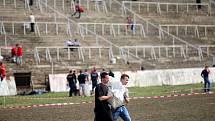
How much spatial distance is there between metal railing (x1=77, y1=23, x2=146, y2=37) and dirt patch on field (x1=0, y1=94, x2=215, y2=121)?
19959 mm

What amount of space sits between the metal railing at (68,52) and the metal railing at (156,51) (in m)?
2.17

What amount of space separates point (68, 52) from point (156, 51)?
29.4 ft

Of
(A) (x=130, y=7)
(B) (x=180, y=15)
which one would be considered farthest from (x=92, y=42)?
(B) (x=180, y=15)

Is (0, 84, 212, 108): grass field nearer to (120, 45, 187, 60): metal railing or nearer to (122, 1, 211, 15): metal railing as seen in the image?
(120, 45, 187, 60): metal railing

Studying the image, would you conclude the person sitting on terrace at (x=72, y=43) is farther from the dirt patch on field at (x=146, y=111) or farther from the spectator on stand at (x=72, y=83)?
the dirt patch on field at (x=146, y=111)

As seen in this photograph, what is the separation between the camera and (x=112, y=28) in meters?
53.5

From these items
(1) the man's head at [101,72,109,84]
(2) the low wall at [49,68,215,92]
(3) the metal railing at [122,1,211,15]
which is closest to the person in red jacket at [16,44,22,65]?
(2) the low wall at [49,68,215,92]

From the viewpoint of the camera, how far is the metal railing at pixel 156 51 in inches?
2028

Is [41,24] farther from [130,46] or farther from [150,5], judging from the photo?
[150,5]

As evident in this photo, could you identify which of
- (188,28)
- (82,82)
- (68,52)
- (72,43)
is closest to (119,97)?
(82,82)

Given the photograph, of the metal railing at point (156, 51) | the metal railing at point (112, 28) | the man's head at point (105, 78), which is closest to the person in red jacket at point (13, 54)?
the metal railing at point (112, 28)

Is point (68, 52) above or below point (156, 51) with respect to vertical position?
above

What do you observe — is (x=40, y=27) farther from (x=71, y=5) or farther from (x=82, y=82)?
(x=82, y=82)

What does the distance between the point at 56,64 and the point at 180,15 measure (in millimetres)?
21289
